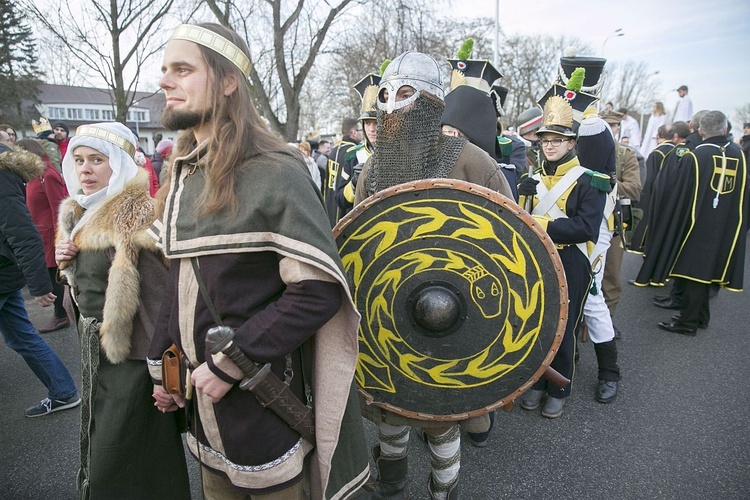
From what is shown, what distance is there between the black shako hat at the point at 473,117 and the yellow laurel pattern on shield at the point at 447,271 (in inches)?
54.5

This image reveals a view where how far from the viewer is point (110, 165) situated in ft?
6.70

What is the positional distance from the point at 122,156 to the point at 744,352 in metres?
5.05

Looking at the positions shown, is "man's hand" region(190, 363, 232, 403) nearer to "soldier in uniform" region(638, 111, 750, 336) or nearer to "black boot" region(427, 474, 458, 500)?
"black boot" region(427, 474, 458, 500)

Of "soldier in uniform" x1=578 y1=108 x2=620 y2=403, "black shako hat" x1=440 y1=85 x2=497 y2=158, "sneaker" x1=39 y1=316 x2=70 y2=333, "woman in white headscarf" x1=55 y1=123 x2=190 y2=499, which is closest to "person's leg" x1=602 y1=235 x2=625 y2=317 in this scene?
"soldier in uniform" x1=578 y1=108 x2=620 y2=403

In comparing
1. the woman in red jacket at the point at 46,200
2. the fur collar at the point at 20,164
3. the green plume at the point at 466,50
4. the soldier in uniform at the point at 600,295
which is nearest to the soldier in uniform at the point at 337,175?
the green plume at the point at 466,50

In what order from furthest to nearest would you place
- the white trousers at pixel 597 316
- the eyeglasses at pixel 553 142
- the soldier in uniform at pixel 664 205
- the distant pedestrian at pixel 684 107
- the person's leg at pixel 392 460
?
the distant pedestrian at pixel 684 107 < the soldier in uniform at pixel 664 205 < the white trousers at pixel 597 316 < the eyeglasses at pixel 553 142 < the person's leg at pixel 392 460

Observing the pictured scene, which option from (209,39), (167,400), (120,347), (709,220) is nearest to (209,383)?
(167,400)

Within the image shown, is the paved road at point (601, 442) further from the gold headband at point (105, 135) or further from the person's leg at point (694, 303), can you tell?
the gold headband at point (105, 135)

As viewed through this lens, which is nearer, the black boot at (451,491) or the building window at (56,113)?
the black boot at (451,491)

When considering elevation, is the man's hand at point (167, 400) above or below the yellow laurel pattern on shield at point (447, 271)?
below

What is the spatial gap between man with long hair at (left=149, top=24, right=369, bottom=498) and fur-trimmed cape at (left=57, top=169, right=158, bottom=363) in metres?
0.37

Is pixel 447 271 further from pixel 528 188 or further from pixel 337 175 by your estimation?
pixel 337 175

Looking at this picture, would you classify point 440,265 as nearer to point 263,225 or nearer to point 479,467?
point 263,225

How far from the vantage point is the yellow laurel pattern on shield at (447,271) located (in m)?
1.65
